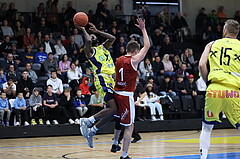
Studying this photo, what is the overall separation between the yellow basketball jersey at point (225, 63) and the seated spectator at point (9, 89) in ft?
29.8

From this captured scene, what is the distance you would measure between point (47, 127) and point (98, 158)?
609 centimetres

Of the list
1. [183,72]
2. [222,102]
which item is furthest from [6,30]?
[222,102]

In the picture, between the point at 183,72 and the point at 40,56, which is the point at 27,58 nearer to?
the point at 40,56

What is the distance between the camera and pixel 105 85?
7781 mm

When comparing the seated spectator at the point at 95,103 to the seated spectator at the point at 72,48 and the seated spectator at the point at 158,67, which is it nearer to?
the seated spectator at the point at 72,48

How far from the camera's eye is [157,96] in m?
15.0

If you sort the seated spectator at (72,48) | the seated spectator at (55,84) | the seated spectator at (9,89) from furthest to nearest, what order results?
the seated spectator at (72,48) → the seated spectator at (55,84) → the seated spectator at (9,89)

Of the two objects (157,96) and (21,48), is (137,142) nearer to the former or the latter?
(157,96)

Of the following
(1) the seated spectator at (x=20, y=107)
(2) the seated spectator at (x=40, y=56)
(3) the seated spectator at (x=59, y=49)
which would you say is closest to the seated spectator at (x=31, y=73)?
(2) the seated spectator at (x=40, y=56)

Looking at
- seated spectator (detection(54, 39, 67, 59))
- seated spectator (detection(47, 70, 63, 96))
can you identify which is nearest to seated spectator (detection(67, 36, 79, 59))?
seated spectator (detection(54, 39, 67, 59))

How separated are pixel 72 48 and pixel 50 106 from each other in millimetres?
3758

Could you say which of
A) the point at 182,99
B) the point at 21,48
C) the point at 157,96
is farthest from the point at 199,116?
the point at 21,48

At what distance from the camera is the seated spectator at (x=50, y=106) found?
13461mm

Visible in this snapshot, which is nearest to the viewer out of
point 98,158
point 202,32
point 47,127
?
point 98,158
